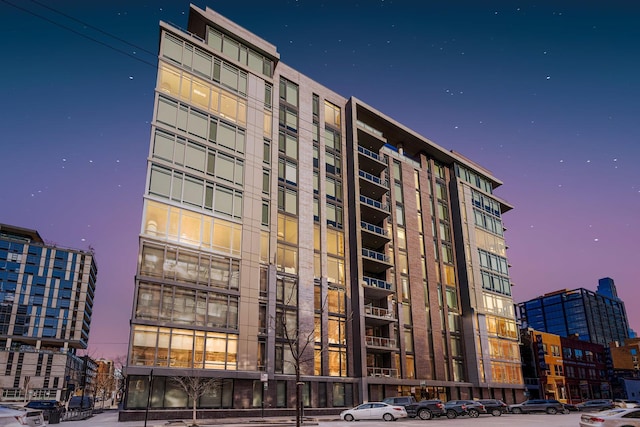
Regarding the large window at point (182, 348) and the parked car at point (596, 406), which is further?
the parked car at point (596, 406)

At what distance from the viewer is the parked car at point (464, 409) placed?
37594mm

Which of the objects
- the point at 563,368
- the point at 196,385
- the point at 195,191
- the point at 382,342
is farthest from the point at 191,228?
the point at 563,368

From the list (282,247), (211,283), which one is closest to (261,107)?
(282,247)

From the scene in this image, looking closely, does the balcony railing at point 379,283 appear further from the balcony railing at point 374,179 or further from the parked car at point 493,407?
the parked car at point 493,407

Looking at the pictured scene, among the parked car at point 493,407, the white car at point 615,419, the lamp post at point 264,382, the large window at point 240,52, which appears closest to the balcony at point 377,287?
the parked car at point 493,407

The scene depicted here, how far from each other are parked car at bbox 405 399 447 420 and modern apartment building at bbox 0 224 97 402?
349 ft

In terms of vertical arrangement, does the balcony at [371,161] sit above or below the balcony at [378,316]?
above

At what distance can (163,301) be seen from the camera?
116 feet

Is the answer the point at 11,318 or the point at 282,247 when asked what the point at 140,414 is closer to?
the point at 282,247

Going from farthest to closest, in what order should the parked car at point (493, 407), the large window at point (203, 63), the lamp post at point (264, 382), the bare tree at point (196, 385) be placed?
1. the large window at point (203, 63)
2. the parked car at point (493, 407)
3. the lamp post at point (264, 382)
4. the bare tree at point (196, 385)

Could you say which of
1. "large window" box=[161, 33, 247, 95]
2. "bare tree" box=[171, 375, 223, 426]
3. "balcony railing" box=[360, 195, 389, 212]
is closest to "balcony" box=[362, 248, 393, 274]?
"balcony railing" box=[360, 195, 389, 212]

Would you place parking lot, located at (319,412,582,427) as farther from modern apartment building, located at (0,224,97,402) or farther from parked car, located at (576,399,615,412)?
modern apartment building, located at (0,224,97,402)

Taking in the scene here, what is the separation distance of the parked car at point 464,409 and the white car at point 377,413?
5558 millimetres

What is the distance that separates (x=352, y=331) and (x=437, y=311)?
14.7m
